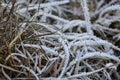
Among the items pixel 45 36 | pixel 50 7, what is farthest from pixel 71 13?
pixel 45 36

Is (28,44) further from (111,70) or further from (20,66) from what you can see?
(111,70)

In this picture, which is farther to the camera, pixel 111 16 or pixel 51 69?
pixel 111 16

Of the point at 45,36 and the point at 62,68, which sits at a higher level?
the point at 45,36

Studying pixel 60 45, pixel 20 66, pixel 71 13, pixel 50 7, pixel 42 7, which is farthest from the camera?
pixel 71 13

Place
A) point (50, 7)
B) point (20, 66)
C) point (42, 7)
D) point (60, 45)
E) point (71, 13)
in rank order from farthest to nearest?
point (71, 13), point (50, 7), point (42, 7), point (60, 45), point (20, 66)

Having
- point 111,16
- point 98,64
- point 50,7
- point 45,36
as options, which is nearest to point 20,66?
point 45,36

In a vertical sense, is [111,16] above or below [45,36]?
above

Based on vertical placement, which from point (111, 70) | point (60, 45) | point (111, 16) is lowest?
point (111, 70)

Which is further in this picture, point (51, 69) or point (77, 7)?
point (77, 7)

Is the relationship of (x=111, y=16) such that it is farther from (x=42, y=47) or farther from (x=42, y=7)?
(x=42, y=47)
